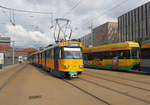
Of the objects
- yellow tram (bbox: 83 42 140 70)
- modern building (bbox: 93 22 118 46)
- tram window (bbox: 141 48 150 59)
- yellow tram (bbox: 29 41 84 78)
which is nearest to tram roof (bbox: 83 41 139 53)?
yellow tram (bbox: 83 42 140 70)

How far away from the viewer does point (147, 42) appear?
531 inches

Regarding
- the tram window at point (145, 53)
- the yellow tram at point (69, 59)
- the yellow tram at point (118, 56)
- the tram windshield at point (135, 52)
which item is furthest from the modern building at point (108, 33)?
the yellow tram at point (69, 59)

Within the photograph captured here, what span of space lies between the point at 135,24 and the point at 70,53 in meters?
51.7

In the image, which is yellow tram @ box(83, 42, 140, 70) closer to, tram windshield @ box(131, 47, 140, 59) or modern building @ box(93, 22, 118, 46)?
tram windshield @ box(131, 47, 140, 59)

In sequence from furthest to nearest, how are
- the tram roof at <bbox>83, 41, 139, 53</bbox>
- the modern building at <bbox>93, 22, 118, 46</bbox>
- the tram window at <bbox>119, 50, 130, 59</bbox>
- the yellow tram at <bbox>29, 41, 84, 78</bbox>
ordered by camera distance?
the modern building at <bbox>93, 22, 118, 46</bbox> → the tram roof at <bbox>83, 41, 139, 53</bbox> → the tram window at <bbox>119, 50, 130, 59</bbox> → the yellow tram at <bbox>29, 41, 84, 78</bbox>

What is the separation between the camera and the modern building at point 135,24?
49.3 m

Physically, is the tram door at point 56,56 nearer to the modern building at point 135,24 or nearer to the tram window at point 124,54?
the tram window at point 124,54

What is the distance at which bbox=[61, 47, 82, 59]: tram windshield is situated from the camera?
1055 cm

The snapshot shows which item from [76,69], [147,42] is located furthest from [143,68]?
[76,69]

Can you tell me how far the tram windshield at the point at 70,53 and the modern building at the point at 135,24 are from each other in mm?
38445

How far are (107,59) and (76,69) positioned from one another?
28.4 ft

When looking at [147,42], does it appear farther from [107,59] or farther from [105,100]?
[105,100]

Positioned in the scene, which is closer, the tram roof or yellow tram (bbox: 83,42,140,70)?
yellow tram (bbox: 83,42,140,70)

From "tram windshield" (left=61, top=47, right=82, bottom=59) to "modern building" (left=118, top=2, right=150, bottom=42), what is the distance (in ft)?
126
